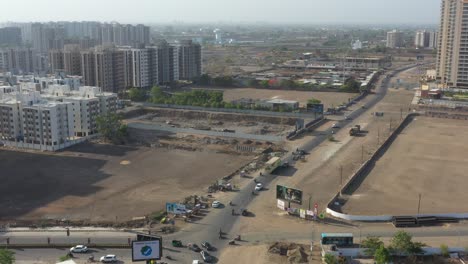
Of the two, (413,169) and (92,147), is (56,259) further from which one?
(413,169)

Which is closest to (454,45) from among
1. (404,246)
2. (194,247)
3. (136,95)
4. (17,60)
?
(136,95)

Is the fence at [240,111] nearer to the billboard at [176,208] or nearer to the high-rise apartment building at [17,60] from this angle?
the billboard at [176,208]

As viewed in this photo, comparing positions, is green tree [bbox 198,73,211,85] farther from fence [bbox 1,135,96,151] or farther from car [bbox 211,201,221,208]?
car [bbox 211,201,221,208]

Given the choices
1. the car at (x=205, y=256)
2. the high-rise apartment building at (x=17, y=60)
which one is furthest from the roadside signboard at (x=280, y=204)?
the high-rise apartment building at (x=17, y=60)

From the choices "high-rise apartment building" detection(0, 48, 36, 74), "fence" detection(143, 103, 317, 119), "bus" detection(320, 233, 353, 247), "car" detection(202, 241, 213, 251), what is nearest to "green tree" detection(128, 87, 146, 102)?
"fence" detection(143, 103, 317, 119)

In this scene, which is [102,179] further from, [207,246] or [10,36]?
[10,36]

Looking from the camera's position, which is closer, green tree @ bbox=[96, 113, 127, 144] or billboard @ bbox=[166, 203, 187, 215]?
billboard @ bbox=[166, 203, 187, 215]
